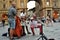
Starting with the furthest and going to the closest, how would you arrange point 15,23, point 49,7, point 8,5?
point 8,5, point 49,7, point 15,23

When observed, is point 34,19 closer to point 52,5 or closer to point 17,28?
point 17,28

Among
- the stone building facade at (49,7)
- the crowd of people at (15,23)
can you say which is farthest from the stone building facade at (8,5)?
the crowd of people at (15,23)

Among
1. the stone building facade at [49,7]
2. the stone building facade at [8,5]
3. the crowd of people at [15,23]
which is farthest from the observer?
the stone building facade at [8,5]

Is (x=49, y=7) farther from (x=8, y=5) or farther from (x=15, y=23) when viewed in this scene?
(x=15, y=23)

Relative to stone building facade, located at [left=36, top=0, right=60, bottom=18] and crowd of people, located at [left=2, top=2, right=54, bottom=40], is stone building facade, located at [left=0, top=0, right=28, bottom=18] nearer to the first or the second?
stone building facade, located at [left=36, top=0, right=60, bottom=18]

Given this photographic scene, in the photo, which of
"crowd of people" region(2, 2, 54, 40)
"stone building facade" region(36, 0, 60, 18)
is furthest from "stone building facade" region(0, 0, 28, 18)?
"crowd of people" region(2, 2, 54, 40)

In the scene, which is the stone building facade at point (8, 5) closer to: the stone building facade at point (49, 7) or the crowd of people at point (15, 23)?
the stone building facade at point (49, 7)

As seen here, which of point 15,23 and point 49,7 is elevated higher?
point 15,23

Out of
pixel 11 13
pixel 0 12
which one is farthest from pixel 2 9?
pixel 11 13

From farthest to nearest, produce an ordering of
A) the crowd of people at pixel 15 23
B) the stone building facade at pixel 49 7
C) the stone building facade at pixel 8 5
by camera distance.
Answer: the stone building facade at pixel 8 5 < the stone building facade at pixel 49 7 < the crowd of people at pixel 15 23

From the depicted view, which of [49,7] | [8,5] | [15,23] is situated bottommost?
[49,7]

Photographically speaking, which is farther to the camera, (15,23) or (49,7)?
(49,7)

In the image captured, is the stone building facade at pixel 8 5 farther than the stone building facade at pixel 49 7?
Yes

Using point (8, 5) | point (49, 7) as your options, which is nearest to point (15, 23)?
point (49, 7)
